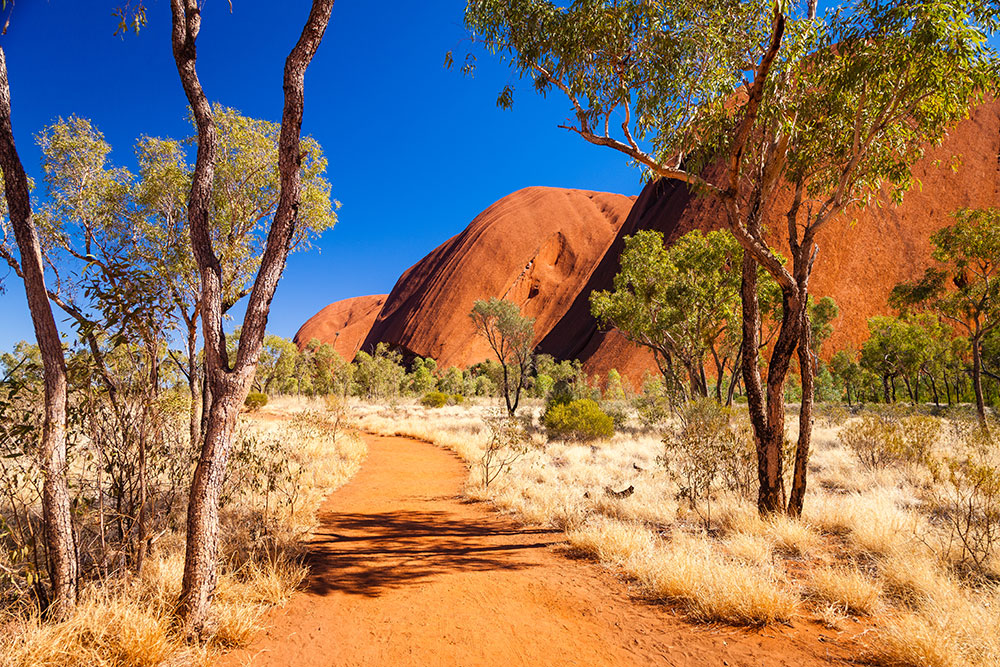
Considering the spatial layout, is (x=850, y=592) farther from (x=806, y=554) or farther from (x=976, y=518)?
(x=976, y=518)

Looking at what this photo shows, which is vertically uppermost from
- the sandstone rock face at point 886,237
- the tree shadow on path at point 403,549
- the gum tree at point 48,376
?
the sandstone rock face at point 886,237

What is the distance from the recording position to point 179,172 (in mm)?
10391

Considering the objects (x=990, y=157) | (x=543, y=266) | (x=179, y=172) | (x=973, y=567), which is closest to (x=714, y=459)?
(x=973, y=567)

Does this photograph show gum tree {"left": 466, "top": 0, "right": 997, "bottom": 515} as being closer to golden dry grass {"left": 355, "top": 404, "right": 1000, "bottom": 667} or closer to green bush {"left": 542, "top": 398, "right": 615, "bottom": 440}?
golden dry grass {"left": 355, "top": 404, "right": 1000, "bottom": 667}

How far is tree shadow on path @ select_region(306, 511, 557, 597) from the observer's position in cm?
495

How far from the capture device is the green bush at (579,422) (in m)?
15.8

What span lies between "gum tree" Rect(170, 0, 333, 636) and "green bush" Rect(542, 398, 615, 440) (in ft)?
44.2

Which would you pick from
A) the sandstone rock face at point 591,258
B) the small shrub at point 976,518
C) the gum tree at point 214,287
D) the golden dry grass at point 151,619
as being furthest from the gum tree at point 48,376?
the sandstone rock face at point 591,258

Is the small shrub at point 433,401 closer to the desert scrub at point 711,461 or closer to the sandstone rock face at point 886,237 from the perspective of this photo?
the sandstone rock face at point 886,237

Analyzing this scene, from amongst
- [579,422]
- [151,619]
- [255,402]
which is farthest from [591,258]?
[151,619]

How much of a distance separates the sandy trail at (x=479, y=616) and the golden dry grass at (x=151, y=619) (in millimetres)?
217

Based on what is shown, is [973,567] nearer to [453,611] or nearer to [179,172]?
[453,611]

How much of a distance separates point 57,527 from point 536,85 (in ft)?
23.3

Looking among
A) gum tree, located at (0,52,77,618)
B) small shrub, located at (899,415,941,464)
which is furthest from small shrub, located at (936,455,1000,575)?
gum tree, located at (0,52,77,618)
